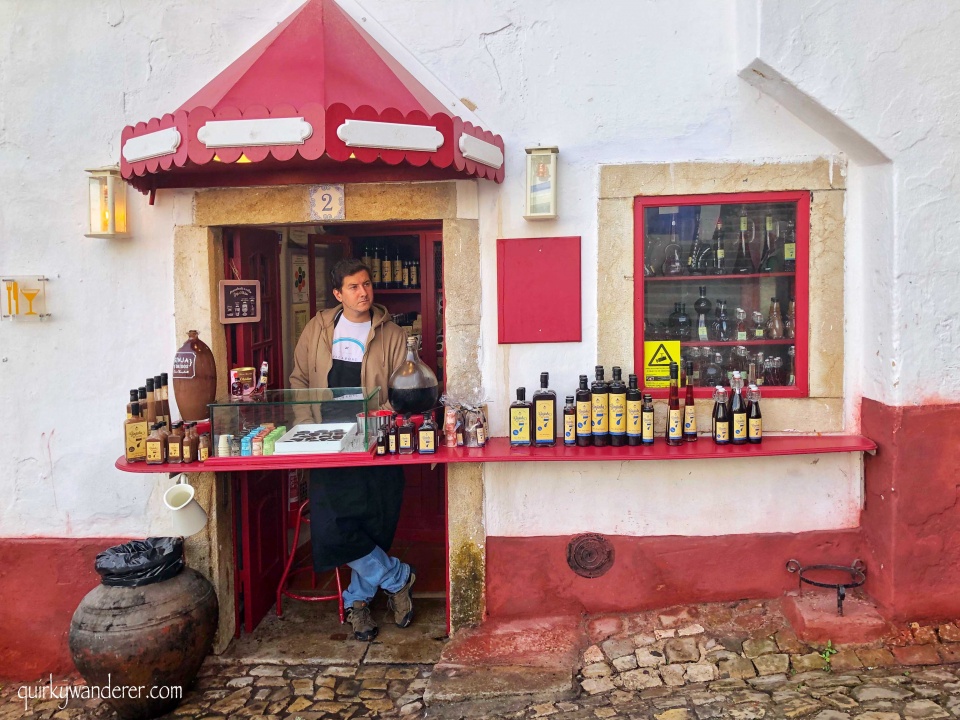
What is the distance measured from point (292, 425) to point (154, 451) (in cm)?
82

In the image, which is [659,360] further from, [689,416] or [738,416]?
[738,416]

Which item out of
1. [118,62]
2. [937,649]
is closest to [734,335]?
[937,649]

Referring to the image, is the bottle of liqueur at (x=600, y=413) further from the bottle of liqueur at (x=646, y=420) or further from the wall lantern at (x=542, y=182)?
the wall lantern at (x=542, y=182)

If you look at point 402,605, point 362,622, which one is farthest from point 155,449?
point 402,605

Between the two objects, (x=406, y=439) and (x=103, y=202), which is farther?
(x=103, y=202)

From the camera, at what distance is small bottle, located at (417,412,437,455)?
4.61m

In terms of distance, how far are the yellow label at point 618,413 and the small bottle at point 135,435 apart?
2802mm

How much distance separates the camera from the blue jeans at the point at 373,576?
524 centimetres

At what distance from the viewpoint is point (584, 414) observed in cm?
465

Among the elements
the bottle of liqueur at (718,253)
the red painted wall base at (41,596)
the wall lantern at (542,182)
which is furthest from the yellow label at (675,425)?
the red painted wall base at (41,596)

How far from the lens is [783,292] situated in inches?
192

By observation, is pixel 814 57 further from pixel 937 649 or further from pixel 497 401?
pixel 937 649

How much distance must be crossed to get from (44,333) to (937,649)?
18.7ft

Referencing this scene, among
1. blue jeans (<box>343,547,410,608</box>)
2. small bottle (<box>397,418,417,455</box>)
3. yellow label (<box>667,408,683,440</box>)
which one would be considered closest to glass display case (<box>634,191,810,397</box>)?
yellow label (<box>667,408,683,440</box>)
